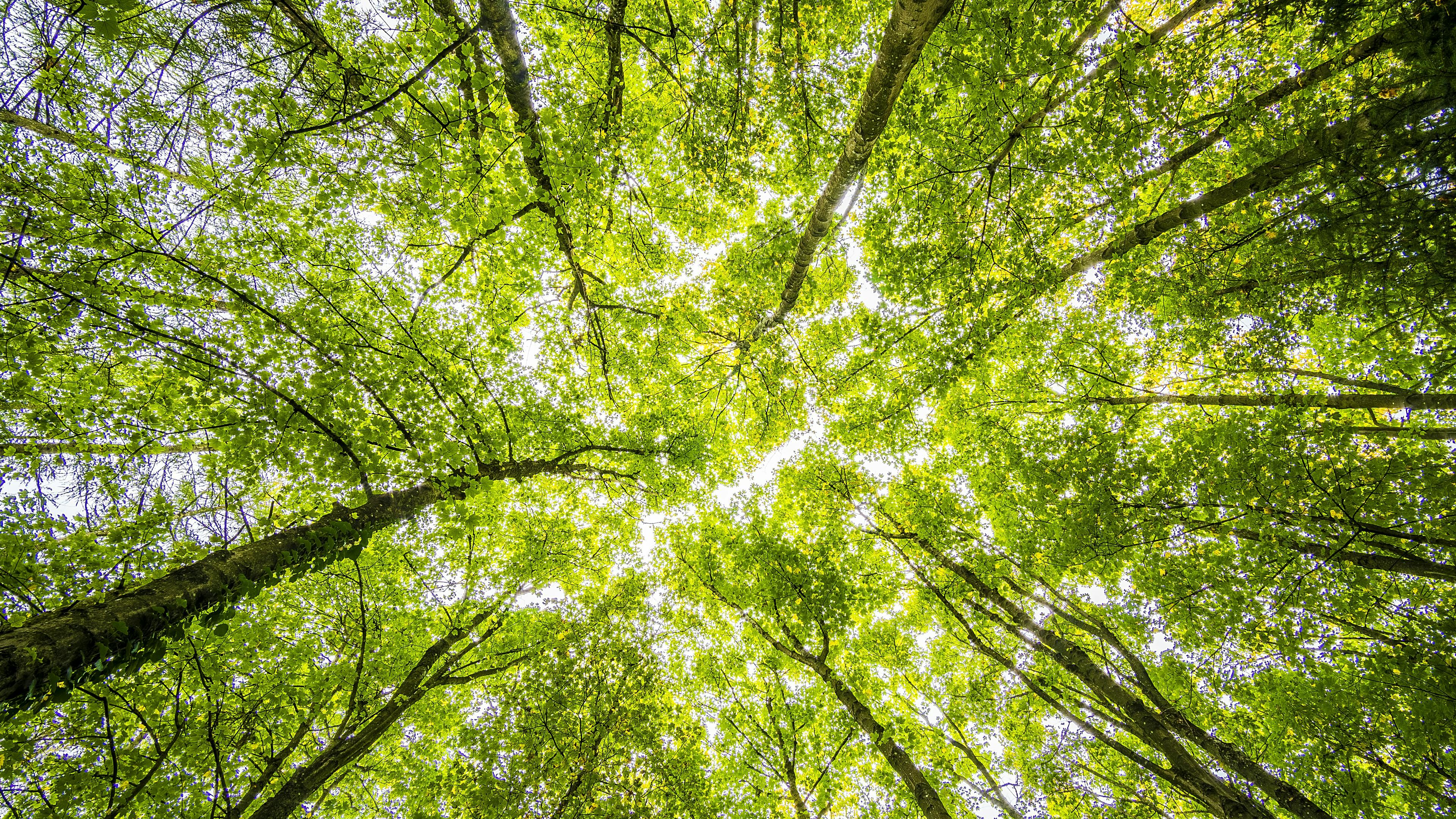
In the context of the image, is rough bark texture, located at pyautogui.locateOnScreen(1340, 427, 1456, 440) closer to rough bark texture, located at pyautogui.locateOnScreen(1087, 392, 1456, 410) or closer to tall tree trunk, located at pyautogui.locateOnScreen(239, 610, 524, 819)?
rough bark texture, located at pyautogui.locateOnScreen(1087, 392, 1456, 410)

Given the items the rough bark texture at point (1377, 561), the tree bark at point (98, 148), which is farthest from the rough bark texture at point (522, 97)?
the rough bark texture at point (1377, 561)

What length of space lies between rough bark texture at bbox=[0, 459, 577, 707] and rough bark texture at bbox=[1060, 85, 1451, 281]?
8382 millimetres

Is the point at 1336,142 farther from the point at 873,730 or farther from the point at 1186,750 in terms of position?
the point at 873,730

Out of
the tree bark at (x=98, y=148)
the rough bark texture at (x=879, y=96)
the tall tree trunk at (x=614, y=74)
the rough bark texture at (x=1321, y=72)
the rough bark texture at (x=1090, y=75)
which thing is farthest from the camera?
the tall tree trunk at (x=614, y=74)

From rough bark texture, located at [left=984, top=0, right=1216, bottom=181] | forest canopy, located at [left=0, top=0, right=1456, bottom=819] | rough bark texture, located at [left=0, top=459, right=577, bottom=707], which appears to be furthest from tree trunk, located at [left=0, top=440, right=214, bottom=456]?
rough bark texture, located at [left=984, top=0, right=1216, bottom=181]

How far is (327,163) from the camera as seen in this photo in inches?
188

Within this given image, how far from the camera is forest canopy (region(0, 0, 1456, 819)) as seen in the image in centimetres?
398

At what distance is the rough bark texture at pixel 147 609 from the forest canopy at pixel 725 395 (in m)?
0.04

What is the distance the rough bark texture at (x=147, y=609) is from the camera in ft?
9.62

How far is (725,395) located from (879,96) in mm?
7054

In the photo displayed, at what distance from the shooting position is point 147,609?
3551 millimetres

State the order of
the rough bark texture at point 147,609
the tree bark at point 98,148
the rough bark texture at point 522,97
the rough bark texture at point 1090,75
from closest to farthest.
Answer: the rough bark texture at point 147,609, the rough bark texture at point 522,97, the tree bark at point 98,148, the rough bark texture at point 1090,75

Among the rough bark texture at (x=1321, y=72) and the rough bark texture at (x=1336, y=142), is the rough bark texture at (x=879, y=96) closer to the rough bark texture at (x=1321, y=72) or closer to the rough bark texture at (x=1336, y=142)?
the rough bark texture at (x=1321, y=72)

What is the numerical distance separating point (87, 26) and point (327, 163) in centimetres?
199
